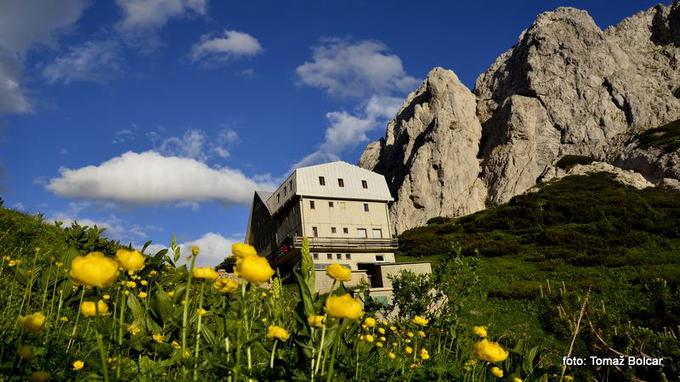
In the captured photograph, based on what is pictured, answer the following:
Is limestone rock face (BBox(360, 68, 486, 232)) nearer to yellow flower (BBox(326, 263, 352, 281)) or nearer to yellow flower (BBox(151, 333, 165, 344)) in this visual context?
yellow flower (BBox(151, 333, 165, 344))

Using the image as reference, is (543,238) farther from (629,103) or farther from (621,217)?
(629,103)

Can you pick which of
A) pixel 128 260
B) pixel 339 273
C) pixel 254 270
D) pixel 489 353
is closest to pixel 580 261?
pixel 489 353

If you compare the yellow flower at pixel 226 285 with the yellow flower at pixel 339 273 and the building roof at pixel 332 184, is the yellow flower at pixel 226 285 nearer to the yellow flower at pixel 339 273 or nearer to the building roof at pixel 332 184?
the yellow flower at pixel 339 273

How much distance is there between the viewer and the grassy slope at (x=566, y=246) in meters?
20.9

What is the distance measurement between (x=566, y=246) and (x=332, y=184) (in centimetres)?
1920

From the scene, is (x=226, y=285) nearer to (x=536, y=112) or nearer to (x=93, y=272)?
(x=93, y=272)

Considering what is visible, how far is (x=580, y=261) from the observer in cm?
3088

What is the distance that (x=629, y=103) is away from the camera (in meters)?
83.6

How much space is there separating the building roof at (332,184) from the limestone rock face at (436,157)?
40.6m

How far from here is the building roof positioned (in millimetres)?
39906

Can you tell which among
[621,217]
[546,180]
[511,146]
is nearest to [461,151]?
[511,146]

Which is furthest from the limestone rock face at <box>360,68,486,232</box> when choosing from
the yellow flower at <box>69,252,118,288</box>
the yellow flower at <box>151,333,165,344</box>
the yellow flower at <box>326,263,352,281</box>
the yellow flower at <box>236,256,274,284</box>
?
the yellow flower at <box>69,252,118,288</box>

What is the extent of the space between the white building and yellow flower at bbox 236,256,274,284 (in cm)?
3564

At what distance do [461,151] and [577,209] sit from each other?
42.3 m
